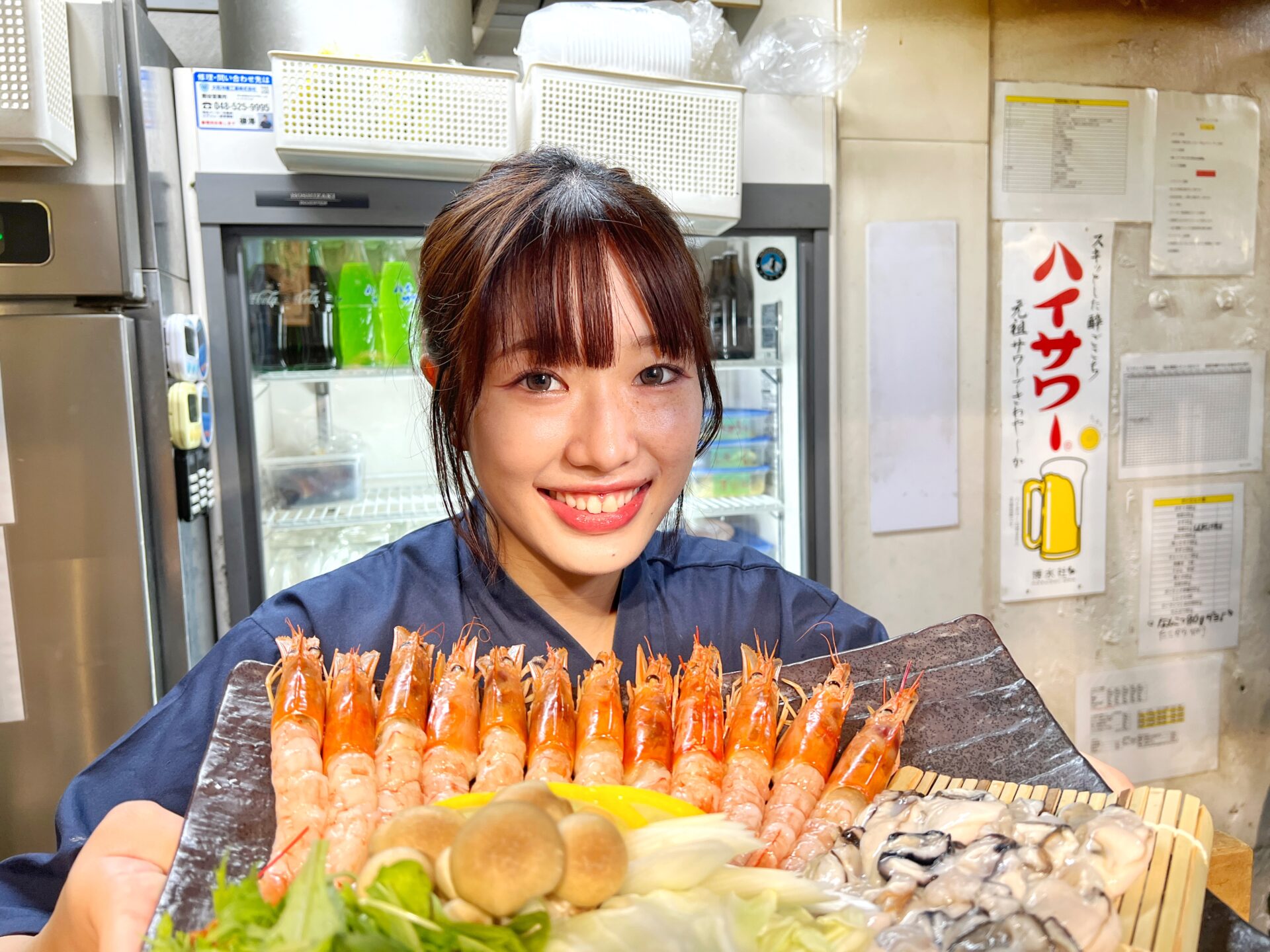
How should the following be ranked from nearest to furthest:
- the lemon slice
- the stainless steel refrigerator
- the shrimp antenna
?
the lemon slice < the shrimp antenna < the stainless steel refrigerator

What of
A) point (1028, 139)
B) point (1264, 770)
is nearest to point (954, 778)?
point (1028, 139)

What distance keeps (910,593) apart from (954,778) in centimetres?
204

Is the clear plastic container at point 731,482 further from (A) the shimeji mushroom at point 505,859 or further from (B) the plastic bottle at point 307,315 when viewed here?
(A) the shimeji mushroom at point 505,859

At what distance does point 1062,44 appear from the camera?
323 centimetres

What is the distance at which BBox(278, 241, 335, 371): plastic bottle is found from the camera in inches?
112

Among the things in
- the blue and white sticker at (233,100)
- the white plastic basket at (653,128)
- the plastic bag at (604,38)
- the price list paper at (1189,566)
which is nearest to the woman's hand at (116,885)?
the white plastic basket at (653,128)

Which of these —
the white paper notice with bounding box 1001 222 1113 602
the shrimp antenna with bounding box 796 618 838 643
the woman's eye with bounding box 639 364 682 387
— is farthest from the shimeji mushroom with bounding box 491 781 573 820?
the white paper notice with bounding box 1001 222 1113 602

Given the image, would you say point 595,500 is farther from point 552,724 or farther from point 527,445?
point 552,724

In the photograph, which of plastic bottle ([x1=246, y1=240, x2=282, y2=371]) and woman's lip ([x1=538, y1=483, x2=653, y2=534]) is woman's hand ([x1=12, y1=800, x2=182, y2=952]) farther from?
plastic bottle ([x1=246, y1=240, x2=282, y2=371])

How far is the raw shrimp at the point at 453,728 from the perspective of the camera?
1.27m

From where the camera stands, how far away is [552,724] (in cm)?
135

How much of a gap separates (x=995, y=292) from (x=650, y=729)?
8.31 ft

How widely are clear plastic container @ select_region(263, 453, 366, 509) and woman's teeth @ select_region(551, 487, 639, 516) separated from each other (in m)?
1.80

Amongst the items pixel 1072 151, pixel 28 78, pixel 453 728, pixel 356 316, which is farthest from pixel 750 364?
pixel 28 78
